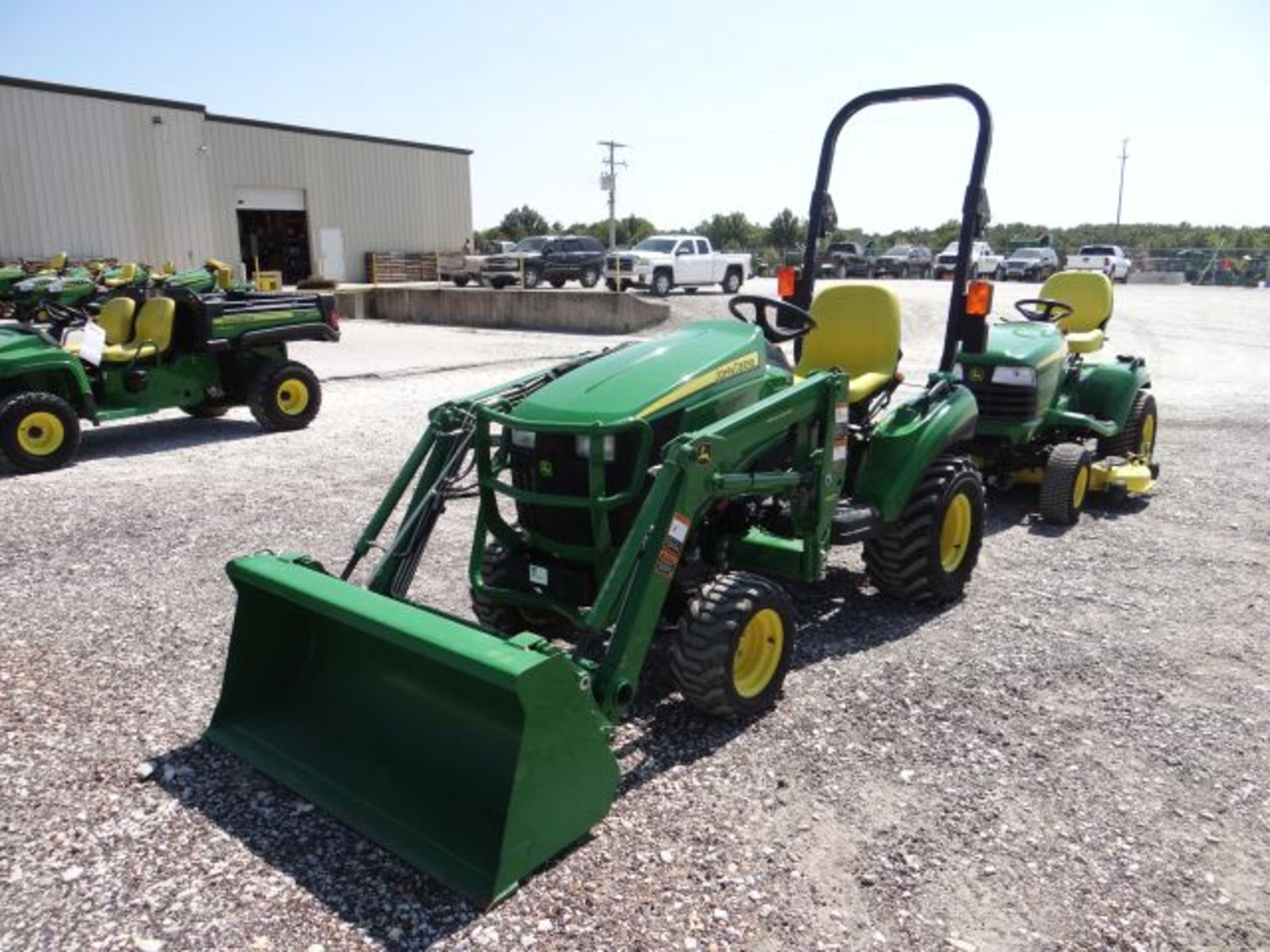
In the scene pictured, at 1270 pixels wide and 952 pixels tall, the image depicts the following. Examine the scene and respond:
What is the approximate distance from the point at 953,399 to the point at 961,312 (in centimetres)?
62

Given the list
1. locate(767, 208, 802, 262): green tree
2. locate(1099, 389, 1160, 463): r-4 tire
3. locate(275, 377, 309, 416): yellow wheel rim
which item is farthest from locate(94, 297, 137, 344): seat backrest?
locate(767, 208, 802, 262): green tree

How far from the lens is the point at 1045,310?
309 inches

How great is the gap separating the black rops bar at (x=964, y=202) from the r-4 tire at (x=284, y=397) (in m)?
5.78

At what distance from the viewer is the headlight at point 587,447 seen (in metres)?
3.47

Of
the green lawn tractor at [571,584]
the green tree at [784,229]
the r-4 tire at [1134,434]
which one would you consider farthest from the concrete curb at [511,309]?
the green tree at [784,229]

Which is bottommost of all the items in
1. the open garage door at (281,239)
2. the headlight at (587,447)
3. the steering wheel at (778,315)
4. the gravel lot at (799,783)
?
the gravel lot at (799,783)

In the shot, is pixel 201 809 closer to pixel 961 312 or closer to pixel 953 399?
pixel 953 399

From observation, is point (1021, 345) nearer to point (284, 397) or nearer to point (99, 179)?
point (284, 397)

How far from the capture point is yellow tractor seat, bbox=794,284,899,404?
4.93 m

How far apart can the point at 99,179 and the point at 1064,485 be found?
26.2 metres

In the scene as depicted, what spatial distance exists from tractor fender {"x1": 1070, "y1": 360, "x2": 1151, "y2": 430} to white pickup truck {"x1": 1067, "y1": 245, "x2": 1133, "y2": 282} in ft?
103

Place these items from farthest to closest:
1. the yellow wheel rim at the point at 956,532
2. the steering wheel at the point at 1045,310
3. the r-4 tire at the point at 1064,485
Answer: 1. the steering wheel at the point at 1045,310
2. the r-4 tire at the point at 1064,485
3. the yellow wheel rim at the point at 956,532

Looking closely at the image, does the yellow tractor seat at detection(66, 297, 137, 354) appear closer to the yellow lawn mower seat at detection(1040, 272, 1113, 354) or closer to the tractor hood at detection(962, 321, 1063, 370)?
the tractor hood at detection(962, 321, 1063, 370)

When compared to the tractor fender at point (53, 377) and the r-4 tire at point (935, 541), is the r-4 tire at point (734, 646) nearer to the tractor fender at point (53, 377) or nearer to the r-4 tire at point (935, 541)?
the r-4 tire at point (935, 541)
